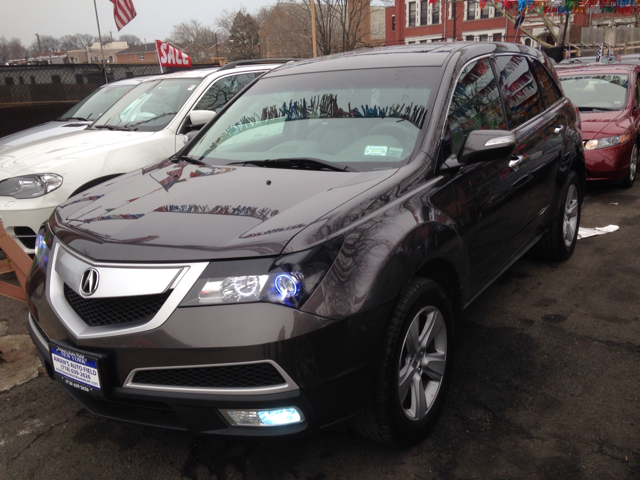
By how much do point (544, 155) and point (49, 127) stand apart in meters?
6.90

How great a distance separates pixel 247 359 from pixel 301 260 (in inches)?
15.6

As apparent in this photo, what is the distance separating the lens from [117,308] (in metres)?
2.13

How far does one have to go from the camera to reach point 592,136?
7.20m

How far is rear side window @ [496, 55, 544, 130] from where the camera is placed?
3.73 m

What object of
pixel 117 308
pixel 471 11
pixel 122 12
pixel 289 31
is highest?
pixel 471 11

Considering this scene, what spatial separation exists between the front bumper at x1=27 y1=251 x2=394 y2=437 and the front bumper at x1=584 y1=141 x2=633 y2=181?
240 inches

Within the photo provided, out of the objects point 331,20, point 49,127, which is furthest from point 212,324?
point 331,20

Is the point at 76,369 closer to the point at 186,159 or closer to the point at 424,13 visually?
the point at 186,159

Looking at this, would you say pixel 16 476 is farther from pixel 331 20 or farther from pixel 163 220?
pixel 331 20

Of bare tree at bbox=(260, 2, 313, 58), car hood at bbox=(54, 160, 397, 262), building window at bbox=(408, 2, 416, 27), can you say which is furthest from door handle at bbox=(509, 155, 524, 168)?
building window at bbox=(408, 2, 416, 27)

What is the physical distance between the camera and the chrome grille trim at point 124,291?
2021 mm

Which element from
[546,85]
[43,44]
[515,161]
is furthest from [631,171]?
[43,44]

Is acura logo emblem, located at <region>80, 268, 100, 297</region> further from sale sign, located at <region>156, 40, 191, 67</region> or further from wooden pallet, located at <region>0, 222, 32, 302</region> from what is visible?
sale sign, located at <region>156, 40, 191, 67</region>

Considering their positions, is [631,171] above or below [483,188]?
below
